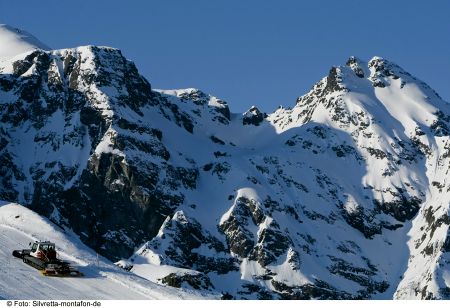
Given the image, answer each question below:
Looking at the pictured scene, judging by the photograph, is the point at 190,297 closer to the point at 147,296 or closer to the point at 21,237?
the point at 147,296

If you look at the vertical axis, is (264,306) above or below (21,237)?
below

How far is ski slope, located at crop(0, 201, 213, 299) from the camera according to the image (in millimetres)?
63000

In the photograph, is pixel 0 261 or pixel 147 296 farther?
pixel 0 261

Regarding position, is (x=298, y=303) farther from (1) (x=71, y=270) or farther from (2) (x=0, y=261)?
(2) (x=0, y=261)

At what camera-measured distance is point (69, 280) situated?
68.4 metres

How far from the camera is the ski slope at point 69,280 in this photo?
6300cm

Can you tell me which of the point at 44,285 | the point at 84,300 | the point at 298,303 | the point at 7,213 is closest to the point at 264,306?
the point at 298,303

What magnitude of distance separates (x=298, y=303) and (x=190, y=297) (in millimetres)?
10761

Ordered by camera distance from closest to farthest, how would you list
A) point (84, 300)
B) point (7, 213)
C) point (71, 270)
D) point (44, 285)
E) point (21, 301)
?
point (21, 301)
point (84, 300)
point (44, 285)
point (71, 270)
point (7, 213)

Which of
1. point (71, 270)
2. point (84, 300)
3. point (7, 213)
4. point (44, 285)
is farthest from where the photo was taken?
point (7, 213)

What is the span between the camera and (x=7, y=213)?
100 m

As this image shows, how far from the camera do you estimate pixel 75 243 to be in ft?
290

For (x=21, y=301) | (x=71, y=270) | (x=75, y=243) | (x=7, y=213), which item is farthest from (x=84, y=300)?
(x=7, y=213)

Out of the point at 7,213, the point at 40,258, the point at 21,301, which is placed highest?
the point at 7,213
